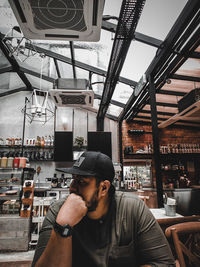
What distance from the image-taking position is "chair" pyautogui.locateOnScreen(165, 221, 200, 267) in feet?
3.82

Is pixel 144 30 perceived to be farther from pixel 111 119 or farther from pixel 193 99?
pixel 111 119

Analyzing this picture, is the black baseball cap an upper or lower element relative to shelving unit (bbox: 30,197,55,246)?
upper

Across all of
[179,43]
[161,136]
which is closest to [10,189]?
[179,43]

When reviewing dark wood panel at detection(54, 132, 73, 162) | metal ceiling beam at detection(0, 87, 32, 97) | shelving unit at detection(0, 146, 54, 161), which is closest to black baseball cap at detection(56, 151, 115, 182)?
dark wood panel at detection(54, 132, 73, 162)

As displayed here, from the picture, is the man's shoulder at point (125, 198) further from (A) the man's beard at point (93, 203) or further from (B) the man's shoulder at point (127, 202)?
(A) the man's beard at point (93, 203)

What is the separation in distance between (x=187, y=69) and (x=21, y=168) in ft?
13.0

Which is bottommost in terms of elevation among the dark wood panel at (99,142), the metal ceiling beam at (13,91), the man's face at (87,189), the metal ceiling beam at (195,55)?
the man's face at (87,189)

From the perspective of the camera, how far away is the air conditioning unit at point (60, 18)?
5.04 ft

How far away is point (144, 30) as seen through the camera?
3006mm

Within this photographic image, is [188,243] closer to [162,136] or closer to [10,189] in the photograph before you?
[10,189]

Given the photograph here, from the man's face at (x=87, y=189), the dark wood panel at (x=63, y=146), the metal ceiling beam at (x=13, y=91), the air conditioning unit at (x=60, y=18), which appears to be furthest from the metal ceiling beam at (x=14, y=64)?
the man's face at (x=87, y=189)

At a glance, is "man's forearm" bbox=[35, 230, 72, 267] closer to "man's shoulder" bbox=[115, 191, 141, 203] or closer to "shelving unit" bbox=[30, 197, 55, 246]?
"man's shoulder" bbox=[115, 191, 141, 203]

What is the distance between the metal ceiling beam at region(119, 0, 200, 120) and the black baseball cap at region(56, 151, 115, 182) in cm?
212

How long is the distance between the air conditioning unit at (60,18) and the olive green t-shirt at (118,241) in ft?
4.97
